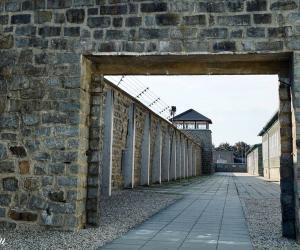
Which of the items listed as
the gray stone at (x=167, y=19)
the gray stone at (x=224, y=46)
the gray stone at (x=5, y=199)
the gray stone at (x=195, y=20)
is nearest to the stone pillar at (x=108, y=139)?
the gray stone at (x=5, y=199)

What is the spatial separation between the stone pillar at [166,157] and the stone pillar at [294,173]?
15880mm

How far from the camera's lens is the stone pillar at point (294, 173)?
5.18m

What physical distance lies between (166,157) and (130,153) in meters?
7.96

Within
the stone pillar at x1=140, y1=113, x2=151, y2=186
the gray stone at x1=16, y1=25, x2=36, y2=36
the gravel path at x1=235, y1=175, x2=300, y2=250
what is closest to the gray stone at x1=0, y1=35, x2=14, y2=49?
the gray stone at x1=16, y1=25, x2=36, y2=36

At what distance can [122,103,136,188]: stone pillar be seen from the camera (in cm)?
1415

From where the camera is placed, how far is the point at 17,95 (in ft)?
19.7

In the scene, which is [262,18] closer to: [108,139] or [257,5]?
[257,5]

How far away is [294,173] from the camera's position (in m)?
5.38

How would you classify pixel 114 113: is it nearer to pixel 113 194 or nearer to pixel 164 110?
pixel 113 194

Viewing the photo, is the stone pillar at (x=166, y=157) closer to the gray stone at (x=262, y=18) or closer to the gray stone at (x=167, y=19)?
the gray stone at (x=167, y=19)

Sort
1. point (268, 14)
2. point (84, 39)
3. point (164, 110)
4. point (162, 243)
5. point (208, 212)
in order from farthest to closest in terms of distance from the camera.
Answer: point (164, 110), point (208, 212), point (84, 39), point (268, 14), point (162, 243)

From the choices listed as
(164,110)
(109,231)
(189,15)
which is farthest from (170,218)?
(164,110)

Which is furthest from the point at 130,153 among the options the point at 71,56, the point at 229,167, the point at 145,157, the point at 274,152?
the point at 229,167

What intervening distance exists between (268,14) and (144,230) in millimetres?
3880
